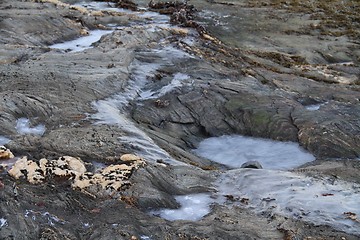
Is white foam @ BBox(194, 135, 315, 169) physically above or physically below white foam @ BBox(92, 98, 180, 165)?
below

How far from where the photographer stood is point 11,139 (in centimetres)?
1612

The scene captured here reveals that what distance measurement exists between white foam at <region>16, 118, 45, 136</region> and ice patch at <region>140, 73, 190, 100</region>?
22.7 ft

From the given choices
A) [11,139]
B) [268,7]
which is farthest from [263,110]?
[268,7]

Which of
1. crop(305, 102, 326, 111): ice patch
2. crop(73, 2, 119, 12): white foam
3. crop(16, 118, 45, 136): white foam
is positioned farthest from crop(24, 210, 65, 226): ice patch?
crop(73, 2, 119, 12): white foam

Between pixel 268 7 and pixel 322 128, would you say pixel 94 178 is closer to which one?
pixel 322 128

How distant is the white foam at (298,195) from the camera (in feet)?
45.7

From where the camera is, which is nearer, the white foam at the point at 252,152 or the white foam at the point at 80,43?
the white foam at the point at 252,152

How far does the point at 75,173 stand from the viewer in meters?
14.3

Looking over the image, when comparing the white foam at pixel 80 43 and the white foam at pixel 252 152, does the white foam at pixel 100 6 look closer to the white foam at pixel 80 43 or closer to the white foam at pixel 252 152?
the white foam at pixel 80 43

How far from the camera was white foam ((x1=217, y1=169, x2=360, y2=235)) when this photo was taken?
1392 centimetres

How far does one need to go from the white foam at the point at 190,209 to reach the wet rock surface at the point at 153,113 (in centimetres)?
22

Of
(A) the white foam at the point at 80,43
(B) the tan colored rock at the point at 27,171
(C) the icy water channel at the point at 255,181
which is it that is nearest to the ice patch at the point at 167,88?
(C) the icy water channel at the point at 255,181

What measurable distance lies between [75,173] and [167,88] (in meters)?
11.2

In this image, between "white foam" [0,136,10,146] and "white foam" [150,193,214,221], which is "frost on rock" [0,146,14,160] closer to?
"white foam" [0,136,10,146]
